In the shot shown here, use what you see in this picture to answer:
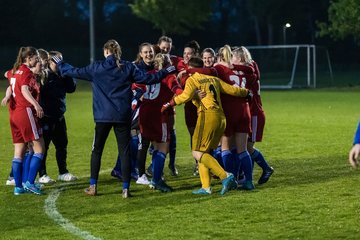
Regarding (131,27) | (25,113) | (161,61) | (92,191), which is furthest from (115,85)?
(131,27)

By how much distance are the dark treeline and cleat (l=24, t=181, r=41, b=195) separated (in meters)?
45.8

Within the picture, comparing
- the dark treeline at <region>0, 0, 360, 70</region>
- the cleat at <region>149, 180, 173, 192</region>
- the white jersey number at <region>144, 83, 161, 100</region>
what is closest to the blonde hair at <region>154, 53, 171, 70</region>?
the white jersey number at <region>144, 83, 161, 100</region>

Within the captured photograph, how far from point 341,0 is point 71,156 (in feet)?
114

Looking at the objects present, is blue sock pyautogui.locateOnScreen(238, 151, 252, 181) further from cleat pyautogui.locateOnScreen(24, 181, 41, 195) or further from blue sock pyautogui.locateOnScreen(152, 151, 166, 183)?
cleat pyautogui.locateOnScreen(24, 181, 41, 195)

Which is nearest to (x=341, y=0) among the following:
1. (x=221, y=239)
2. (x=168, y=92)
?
(x=168, y=92)

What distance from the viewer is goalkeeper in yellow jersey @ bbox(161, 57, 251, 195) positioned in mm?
10055

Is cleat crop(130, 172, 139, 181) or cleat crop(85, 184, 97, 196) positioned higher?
cleat crop(85, 184, 97, 196)

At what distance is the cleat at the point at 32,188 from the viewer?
34.6 ft

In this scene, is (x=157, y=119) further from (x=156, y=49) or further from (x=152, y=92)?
(x=156, y=49)

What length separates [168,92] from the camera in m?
11.0

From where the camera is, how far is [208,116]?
33.0 ft

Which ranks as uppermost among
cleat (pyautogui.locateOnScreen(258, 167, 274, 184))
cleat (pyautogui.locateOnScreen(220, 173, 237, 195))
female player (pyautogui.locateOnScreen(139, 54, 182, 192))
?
female player (pyautogui.locateOnScreen(139, 54, 182, 192))

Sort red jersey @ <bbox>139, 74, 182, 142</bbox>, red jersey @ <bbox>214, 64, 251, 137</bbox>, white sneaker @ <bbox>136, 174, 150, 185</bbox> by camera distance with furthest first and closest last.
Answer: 1. white sneaker @ <bbox>136, 174, 150, 185</bbox>
2. red jersey @ <bbox>139, 74, 182, 142</bbox>
3. red jersey @ <bbox>214, 64, 251, 137</bbox>

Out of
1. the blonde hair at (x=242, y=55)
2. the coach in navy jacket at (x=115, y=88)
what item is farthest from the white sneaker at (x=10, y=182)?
the blonde hair at (x=242, y=55)
